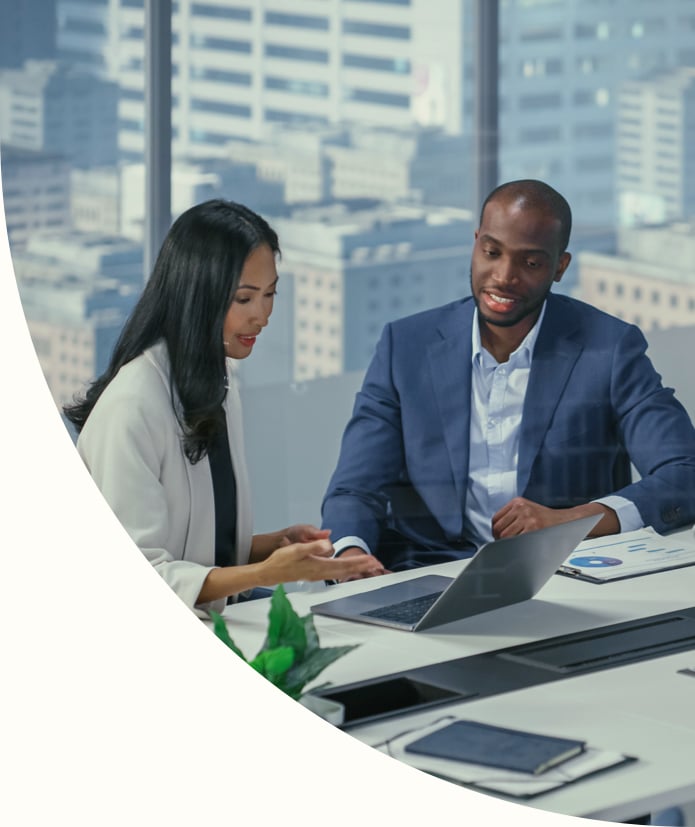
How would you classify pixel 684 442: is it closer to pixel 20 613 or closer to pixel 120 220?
pixel 120 220

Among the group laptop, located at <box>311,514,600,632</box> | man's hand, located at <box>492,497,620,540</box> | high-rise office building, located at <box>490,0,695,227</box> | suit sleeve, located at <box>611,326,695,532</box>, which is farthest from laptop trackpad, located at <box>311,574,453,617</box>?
high-rise office building, located at <box>490,0,695,227</box>

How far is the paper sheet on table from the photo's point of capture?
4.54ft

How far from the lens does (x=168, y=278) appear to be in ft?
5.85

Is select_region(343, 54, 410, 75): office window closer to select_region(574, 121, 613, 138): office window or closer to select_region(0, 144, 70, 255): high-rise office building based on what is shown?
select_region(574, 121, 613, 138): office window

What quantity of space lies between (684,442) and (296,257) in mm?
702

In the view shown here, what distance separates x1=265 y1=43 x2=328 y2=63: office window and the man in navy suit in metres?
0.33

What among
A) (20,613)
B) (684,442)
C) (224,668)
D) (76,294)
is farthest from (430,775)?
Answer: (684,442)

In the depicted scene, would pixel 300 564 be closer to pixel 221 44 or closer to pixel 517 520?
pixel 517 520

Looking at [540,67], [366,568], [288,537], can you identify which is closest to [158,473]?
[288,537]

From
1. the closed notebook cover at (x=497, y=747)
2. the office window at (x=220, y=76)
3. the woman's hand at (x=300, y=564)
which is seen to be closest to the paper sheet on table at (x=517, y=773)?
the closed notebook cover at (x=497, y=747)

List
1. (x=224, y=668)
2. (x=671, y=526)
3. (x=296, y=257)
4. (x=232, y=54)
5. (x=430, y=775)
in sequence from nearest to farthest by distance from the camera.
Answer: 1. (x=430, y=775)
2. (x=224, y=668)
3. (x=232, y=54)
4. (x=296, y=257)
5. (x=671, y=526)

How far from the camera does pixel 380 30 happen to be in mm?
1808

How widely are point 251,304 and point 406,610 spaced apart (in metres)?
0.47

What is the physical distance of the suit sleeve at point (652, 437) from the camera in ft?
6.70
